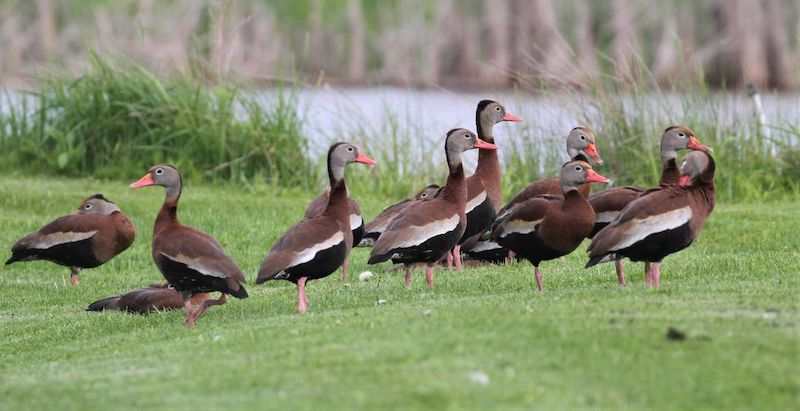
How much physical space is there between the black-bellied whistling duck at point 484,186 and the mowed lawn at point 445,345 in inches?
16.5

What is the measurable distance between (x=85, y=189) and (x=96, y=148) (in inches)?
71.7

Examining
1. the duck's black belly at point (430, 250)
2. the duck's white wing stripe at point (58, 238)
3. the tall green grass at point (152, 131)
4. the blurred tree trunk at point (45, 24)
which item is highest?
the blurred tree trunk at point (45, 24)

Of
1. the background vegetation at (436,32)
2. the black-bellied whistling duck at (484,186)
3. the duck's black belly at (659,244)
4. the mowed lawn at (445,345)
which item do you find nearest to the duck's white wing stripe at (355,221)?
the mowed lawn at (445,345)

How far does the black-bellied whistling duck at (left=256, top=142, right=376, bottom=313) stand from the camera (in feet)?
31.7

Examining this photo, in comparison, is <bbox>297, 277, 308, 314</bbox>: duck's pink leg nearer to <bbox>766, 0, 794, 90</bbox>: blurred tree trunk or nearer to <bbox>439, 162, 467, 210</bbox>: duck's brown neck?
<bbox>439, 162, 467, 210</bbox>: duck's brown neck

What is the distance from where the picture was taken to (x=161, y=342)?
902cm

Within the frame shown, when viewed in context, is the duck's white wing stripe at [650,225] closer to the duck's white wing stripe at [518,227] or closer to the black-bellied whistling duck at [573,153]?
the duck's white wing stripe at [518,227]

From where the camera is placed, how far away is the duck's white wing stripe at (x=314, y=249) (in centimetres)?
969

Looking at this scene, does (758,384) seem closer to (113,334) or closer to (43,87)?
(113,334)

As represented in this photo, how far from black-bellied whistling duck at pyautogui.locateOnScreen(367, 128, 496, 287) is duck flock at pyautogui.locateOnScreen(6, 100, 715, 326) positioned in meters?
0.01

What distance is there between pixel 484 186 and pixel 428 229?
1.93 meters

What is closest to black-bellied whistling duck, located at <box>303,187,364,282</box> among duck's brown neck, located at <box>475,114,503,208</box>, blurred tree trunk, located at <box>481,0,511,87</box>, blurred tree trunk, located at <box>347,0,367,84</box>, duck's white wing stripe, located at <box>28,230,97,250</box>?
duck's brown neck, located at <box>475,114,503,208</box>

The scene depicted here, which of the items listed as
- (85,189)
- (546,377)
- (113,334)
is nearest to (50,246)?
(113,334)

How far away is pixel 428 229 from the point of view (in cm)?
1059
